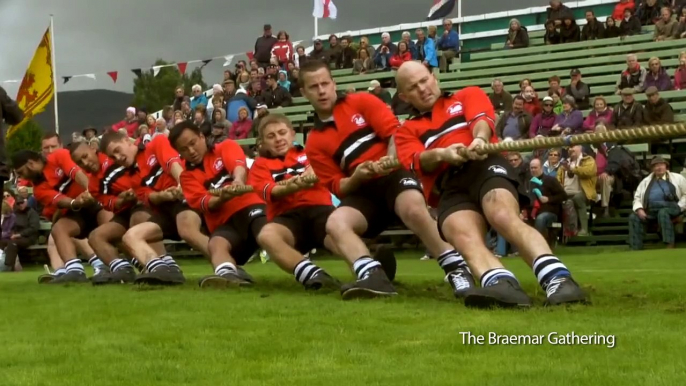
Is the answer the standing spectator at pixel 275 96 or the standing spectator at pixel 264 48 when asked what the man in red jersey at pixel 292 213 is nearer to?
the standing spectator at pixel 275 96

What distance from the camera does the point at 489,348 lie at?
15.0ft

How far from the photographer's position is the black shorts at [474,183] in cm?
639

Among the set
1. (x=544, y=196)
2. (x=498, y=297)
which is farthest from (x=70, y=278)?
(x=544, y=196)

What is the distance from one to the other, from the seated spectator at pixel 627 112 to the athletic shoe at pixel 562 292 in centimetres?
1053

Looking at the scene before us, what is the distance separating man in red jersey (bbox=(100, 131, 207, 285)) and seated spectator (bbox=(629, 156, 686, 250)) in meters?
7.98

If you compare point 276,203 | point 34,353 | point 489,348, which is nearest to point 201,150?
point 276,203

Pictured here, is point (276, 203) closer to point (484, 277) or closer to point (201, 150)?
point (201, 150)

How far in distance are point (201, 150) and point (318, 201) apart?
65.8 inches

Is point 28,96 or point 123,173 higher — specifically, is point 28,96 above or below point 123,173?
above

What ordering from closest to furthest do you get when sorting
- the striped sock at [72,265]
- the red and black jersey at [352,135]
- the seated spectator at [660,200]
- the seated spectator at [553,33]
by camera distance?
the red and black jersey at [352,135]
the striped sock at [72,265]
the seated spectator at [660,200]
the seated spectator at [553,33]

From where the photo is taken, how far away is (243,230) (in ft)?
30.4

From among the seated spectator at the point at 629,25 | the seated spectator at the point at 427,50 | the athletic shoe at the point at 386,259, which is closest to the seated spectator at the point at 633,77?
the seated spectator at the point at 629,25

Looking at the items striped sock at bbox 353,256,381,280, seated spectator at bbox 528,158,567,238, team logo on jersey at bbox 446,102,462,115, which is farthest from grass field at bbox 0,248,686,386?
seated spectator at bbox 528,158,567,238

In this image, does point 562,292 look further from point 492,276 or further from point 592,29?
point 592,29
